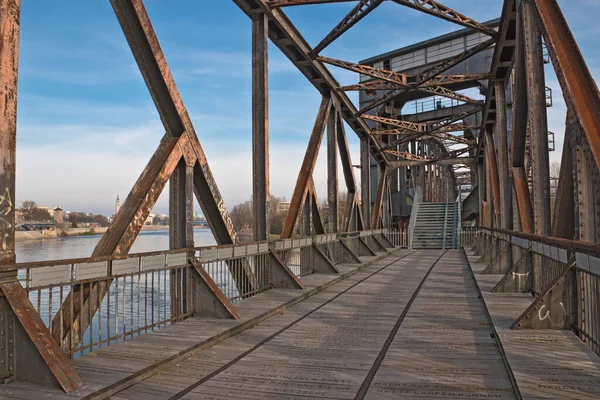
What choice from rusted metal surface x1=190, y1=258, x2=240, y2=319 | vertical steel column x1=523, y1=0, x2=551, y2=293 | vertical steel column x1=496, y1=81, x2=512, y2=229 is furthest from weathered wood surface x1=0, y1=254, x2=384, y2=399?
vertical steel column x1=496, y1=81, x2=512, y2=229

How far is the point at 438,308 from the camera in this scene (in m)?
8.57

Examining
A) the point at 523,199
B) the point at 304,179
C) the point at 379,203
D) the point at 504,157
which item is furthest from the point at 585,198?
the point at 379,203

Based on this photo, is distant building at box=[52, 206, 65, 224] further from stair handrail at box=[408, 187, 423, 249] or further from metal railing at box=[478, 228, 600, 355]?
metal railing at box=[478, 228, 600, 355]

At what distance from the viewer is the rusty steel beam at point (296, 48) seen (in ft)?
34.5

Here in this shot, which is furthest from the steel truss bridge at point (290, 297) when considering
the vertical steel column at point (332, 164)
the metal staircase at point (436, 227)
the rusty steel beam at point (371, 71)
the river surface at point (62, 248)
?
the metal staircase at point (436, 227)

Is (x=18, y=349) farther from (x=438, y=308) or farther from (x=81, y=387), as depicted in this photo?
(x=438, y=308)

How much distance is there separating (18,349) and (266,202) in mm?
6640

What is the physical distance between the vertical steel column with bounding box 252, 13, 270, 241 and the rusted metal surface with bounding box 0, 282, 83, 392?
643 centimetres

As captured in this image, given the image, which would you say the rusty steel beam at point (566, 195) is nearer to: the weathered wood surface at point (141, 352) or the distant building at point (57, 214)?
the weathered wood surface at point (141, 352)

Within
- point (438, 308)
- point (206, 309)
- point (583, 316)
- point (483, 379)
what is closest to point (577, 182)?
point (583, 316)

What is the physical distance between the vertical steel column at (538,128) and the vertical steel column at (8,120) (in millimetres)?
7743

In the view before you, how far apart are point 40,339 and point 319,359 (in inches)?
112

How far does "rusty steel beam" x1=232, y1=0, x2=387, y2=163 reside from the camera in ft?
34.5

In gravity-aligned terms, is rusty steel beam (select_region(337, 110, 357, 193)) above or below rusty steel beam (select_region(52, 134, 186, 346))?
above
